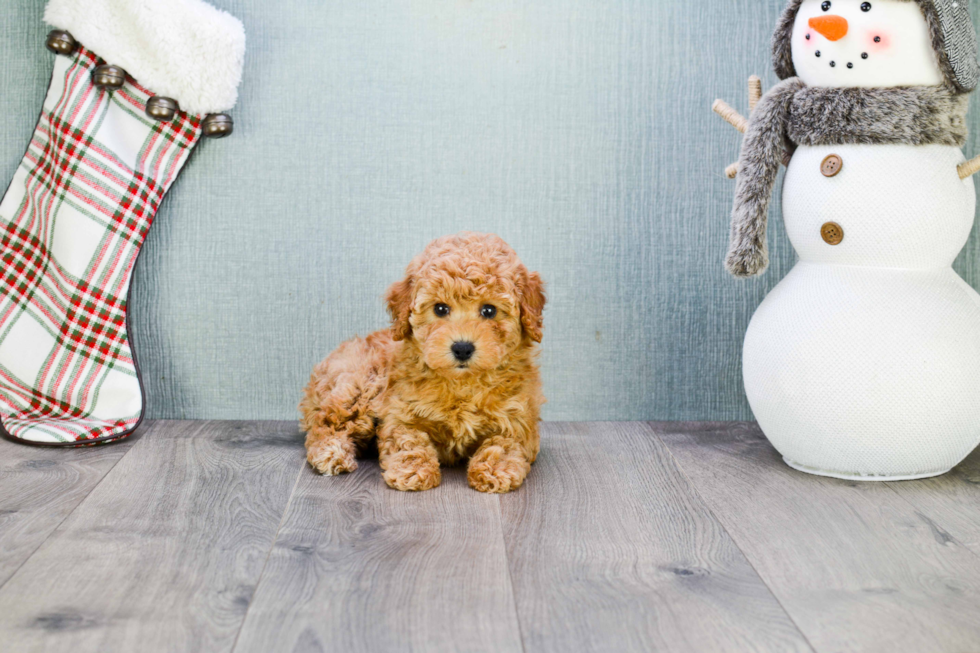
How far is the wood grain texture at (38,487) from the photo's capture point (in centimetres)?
134

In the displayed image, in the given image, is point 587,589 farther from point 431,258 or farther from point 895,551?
point 431,258

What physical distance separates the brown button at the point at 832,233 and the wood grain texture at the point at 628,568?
543 mm

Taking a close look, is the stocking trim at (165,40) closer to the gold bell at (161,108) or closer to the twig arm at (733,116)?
the gold bell at (161,108)

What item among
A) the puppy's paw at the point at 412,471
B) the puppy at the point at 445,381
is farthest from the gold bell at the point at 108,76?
the puppy's paw at the point at 412,471

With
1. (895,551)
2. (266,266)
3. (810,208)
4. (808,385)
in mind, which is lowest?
(895,551)

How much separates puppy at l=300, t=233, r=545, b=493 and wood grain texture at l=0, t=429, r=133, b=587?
424mm

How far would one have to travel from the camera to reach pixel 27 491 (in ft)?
5.18

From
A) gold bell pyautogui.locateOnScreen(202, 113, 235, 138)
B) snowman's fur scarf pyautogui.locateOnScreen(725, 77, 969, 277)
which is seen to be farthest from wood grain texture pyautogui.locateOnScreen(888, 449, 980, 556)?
gold bell pyautogui.locateOnScreen(202, 113, 235, 138)

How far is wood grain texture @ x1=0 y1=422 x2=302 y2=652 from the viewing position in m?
1.08

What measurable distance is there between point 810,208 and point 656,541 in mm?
734

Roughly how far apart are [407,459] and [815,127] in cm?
100

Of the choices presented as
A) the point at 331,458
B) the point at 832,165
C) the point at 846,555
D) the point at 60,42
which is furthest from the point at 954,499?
the point at 60,42

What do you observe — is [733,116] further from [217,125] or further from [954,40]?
[217,125]

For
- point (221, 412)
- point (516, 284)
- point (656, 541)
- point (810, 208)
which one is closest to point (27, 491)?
point (221, 412)
